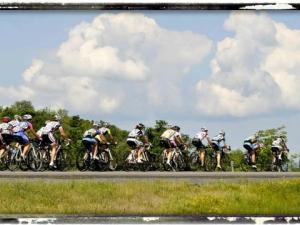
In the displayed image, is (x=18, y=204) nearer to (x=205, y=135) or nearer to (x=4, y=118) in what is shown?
(x=4, y=118)

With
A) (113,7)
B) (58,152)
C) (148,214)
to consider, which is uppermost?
(113,7)

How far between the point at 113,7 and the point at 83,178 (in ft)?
4.82

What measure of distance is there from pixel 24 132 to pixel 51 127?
226 mm

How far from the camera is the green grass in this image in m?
5.95

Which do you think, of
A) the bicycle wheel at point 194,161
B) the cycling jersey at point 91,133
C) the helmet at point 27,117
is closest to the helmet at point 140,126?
the cycling jersey at point 91,133

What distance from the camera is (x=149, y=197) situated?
619cm

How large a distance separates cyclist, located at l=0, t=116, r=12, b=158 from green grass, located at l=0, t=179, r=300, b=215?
0.29 meters

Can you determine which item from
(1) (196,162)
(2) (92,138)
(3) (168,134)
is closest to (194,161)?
(1) (196,162)

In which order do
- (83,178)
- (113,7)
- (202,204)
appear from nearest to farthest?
(113,7), (202,204), (83,178)

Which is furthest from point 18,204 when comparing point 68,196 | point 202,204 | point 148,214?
point 202,204

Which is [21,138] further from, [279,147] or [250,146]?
[279,147]

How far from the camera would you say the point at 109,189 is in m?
6.32

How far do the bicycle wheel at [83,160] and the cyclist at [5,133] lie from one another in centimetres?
55

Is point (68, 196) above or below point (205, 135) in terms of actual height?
below
